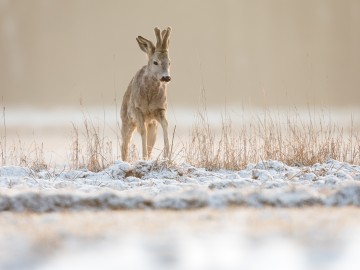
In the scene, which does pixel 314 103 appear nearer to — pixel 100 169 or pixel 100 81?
pixel 100 169

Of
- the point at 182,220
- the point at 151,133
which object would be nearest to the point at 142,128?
the point at 151,133

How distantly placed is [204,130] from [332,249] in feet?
26.7

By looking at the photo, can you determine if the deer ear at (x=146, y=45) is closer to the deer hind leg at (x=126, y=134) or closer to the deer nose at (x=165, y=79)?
the deer nose at (x=165, y=79)

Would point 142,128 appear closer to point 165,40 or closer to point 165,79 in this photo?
point 165,79

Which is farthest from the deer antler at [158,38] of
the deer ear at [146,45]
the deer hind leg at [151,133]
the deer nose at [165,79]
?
the deer hind leg at [151,133]

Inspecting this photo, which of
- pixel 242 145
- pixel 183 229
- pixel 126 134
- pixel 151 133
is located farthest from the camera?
pixel 126 134

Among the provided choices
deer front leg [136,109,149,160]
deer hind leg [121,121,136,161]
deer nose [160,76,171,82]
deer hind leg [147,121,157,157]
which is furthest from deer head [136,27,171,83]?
deer hind leg [121,121,136,161]

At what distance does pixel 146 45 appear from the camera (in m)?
13.1

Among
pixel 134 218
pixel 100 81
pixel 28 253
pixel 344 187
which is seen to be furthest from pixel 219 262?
pixel 100 81

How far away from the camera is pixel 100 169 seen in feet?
37.3

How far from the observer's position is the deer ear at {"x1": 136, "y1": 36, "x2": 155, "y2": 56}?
12.9 meters

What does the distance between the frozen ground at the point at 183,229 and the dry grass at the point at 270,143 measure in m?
4.34

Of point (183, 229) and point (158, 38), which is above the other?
point (158, 38)

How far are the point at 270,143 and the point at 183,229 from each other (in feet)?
25.1
